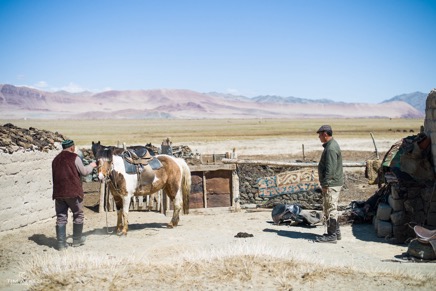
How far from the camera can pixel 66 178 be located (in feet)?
26.9

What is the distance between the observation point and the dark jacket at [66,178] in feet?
26.8

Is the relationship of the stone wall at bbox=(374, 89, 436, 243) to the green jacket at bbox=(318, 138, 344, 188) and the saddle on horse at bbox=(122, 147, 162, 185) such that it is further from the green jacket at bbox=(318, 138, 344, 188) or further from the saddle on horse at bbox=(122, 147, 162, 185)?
the saddle on horse at bbox=(122, 147, 162, 185)

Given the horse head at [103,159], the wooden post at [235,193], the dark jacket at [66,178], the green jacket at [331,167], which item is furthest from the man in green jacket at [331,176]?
the dark jacket at [66,178]

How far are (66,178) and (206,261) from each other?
2975 millimetres

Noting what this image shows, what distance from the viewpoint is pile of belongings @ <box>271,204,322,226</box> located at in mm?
10547

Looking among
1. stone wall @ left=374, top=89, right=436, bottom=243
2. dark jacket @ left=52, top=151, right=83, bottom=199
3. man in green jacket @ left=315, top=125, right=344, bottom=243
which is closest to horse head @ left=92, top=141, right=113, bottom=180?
dark jacket @ left=52, top=151, right=83, bottom=199

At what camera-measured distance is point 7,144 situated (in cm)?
929

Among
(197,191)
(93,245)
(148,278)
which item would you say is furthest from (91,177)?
(148,278)

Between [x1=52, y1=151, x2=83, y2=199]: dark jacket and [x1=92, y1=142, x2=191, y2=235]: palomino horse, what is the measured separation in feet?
2.45

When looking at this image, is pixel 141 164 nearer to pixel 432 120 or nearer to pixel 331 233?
pixel 331 233

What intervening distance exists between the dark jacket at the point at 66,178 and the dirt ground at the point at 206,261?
1042 millimetres

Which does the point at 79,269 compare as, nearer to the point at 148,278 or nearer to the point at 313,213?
the point at 148,278

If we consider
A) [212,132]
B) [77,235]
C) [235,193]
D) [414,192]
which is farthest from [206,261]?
[212,132]

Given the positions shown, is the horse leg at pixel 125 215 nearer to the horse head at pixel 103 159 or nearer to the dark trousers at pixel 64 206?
the horse head at pixel 103 159
